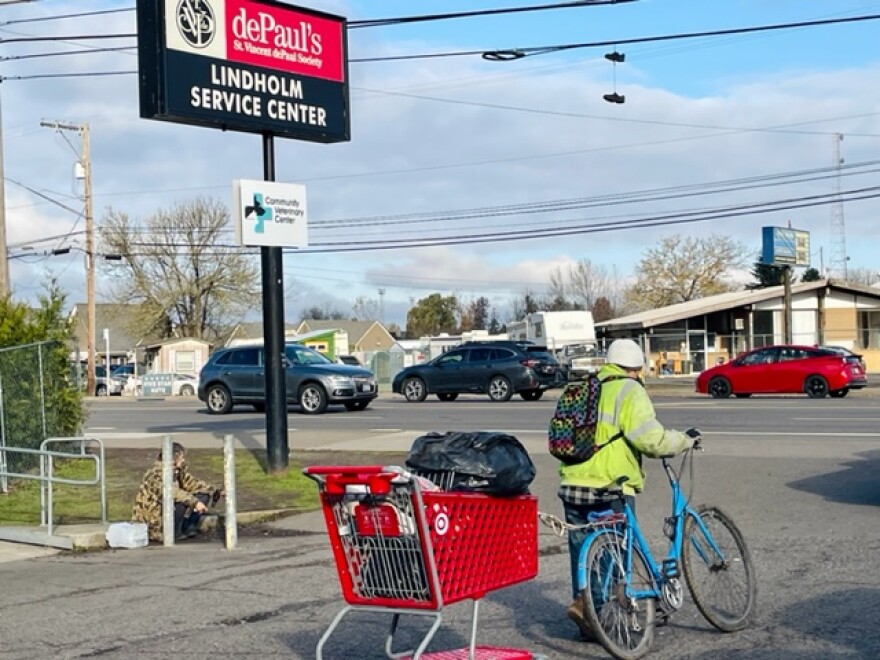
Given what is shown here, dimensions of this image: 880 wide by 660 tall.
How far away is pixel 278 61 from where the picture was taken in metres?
16.9

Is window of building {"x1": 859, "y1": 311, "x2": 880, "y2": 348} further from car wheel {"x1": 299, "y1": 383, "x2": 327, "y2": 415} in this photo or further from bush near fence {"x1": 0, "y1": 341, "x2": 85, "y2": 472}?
bush near fence {"x1": 0, "y1": 341, "x2": 85, "y2": 472}

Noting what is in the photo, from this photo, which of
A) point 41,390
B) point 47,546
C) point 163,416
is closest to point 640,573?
point 47,546

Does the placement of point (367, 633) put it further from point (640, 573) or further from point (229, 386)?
point (229, 386)

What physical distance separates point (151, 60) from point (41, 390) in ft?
17.2

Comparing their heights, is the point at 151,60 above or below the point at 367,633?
above

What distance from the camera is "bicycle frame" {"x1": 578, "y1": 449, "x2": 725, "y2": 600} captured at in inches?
271

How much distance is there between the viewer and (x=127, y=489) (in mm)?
16453

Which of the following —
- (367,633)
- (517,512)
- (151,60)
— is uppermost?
(151,60)

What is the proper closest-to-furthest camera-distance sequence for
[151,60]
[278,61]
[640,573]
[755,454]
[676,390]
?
[640,573], [151,60], [278,61], [755,454], [676,390]

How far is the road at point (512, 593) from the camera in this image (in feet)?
24.6

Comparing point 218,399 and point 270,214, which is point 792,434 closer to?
point 270,214

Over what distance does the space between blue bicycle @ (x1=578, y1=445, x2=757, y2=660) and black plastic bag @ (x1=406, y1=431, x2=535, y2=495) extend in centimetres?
83

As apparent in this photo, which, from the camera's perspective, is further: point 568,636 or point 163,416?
point 163,416

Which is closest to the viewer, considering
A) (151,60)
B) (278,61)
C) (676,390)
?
(151,60)
